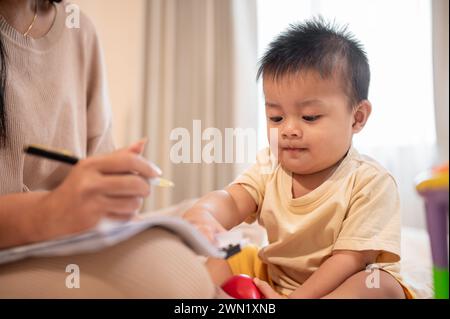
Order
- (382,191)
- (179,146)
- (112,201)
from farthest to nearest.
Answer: (179,146), (382,191), (112,201)

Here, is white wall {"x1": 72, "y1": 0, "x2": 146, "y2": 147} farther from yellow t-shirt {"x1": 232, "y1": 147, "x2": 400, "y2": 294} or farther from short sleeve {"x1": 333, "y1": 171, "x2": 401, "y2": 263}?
short sleeve {"x1": 333, "y1": 171, "x2": 401, "y2": 263}

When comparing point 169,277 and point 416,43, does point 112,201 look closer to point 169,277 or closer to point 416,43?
point 169,277

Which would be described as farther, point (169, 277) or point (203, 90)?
point (203, 90)

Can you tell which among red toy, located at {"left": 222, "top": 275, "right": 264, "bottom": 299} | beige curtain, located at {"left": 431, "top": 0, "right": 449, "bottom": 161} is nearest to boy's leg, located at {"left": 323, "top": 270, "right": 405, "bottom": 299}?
red toy, located at {"left": 222, "top": 275, "right": 264, "bottom": 299}

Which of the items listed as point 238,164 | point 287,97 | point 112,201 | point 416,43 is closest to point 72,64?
point 287,97

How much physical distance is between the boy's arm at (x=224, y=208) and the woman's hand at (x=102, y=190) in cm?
25

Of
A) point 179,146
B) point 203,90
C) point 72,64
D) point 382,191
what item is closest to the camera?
point 382,191

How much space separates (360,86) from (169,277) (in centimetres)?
59

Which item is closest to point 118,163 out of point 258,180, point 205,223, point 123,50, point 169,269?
point 169,269

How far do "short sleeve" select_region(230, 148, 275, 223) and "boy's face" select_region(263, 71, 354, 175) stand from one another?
0.36ft

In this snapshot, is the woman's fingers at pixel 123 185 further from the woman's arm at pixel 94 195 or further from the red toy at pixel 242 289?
the red toy at pixel 242 289

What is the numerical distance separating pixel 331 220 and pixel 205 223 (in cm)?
26

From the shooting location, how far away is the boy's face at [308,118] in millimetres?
783
